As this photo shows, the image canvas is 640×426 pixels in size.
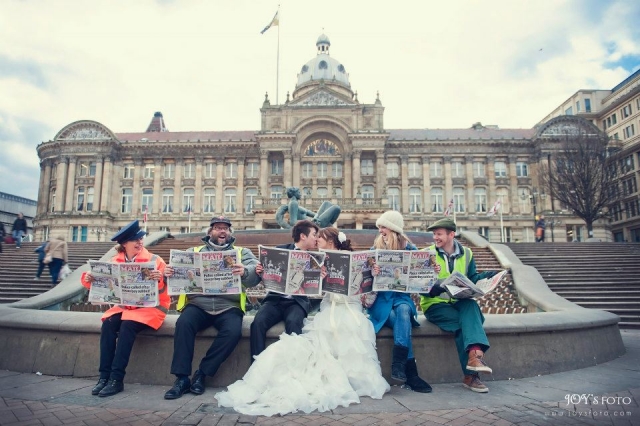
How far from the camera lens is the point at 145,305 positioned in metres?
4.64

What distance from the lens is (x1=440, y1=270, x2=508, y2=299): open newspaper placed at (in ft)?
15.0

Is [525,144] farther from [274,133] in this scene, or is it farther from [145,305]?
[145,305]

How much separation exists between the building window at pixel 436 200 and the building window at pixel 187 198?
28.6m

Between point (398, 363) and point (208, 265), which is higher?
point (208, 265)

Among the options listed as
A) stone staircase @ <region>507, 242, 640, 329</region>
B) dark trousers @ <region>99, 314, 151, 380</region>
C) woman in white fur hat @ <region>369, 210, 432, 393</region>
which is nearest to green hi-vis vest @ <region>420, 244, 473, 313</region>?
woman in white fur hat @ <region>369, 210, 432, 393</region>

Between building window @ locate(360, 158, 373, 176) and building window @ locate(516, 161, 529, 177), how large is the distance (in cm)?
1768

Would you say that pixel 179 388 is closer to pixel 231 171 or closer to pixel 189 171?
pixel 231 171

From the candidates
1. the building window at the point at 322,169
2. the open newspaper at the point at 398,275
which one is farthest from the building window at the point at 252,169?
the open newspaper at the point at 398,275

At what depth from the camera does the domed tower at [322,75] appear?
5850 cm

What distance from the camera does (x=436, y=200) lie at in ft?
155

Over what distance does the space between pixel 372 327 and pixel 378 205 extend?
36.2m

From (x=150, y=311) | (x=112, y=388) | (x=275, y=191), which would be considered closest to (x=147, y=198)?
(x=275, y=191)

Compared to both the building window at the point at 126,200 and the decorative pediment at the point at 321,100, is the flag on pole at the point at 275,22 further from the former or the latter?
the building window at the point at 126,200

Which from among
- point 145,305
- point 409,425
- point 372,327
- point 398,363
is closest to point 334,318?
point 372,327
